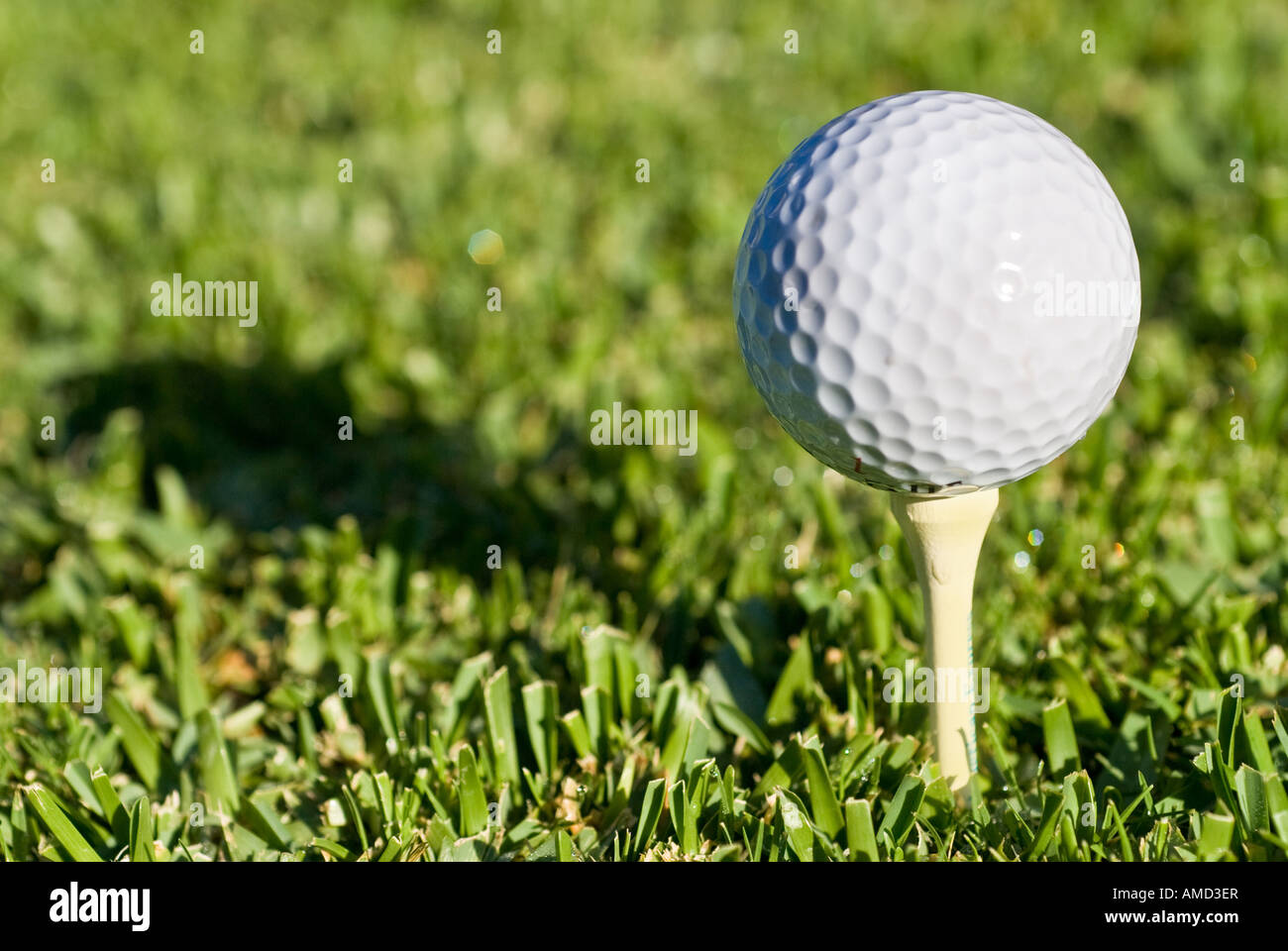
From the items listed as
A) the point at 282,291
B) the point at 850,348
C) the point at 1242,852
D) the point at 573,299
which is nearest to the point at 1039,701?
Result: the point at 1242,852

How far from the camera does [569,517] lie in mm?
3008

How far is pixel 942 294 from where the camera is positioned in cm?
173

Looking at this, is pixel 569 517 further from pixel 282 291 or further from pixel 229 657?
pixel 282 291

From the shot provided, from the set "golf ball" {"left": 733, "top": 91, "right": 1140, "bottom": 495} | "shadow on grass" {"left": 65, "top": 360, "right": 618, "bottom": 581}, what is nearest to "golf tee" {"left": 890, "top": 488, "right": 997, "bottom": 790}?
"golf ball" {"left": 733, "top": 91, "right": 1140, "bottom": 495}

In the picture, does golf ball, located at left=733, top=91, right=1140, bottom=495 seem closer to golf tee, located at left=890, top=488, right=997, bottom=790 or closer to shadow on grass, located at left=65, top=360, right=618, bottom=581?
golf tee, located at left=890, top=488, right=997, bottom=790

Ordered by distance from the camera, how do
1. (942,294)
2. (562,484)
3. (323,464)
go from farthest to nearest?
(323,464) < (562,484) < (942,294)

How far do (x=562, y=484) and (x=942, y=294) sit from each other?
1.61 metres

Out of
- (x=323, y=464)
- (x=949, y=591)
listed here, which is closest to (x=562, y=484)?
Answer: (x=323, y=464)

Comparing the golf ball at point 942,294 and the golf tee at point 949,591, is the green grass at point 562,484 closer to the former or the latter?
the golf tee at point 949,591

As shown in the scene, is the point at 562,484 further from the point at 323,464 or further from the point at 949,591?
the point at 949,591

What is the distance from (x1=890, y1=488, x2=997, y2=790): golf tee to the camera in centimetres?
192

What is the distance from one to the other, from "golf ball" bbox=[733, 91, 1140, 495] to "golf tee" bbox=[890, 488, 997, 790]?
0.05 metres

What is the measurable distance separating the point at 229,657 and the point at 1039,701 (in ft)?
5.73
